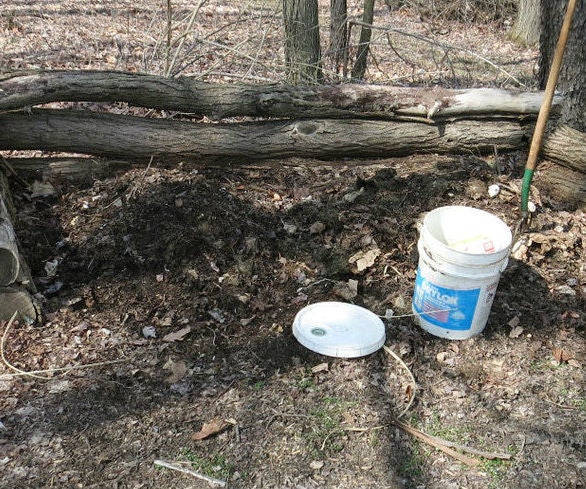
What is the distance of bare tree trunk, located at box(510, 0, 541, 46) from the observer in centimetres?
1038

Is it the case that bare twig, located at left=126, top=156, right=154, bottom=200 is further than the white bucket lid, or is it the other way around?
bare twig, located at left=126, top=156, right=154, bottom=200

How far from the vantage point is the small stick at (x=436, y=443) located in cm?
269

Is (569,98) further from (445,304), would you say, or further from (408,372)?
(408,372)

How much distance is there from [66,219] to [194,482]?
233cm

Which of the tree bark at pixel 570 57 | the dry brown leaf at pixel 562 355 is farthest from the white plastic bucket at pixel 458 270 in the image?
the tree bark at pixel 570 57

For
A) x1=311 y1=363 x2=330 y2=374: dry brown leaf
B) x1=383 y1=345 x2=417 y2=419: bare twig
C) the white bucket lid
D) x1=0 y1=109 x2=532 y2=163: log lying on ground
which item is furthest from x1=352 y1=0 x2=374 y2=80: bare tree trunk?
x1=311 y1=363 x2=330 y2=374: dry brown leaf

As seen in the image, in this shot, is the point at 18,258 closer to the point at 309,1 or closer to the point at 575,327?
the point at 575,327

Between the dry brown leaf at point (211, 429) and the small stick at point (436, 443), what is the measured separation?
822 mm

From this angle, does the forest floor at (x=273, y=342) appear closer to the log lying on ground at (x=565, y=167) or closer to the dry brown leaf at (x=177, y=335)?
the dry brown leaf at (x=177, y=335)

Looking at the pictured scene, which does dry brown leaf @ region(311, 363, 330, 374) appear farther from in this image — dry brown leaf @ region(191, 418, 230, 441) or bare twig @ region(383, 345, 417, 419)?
dry brown leaf @ region(191, 418, 230, 441)

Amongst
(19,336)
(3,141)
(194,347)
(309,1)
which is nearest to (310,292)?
(194,347)

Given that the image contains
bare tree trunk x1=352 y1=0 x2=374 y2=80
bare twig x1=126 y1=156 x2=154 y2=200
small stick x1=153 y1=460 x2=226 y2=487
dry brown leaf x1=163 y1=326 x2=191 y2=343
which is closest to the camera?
small stick x1=153 y1=460 x2=226 y2=487

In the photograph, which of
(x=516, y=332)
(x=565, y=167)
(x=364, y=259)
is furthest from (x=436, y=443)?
(x=565, y=167)

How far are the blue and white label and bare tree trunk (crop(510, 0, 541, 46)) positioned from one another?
28.7 ft
